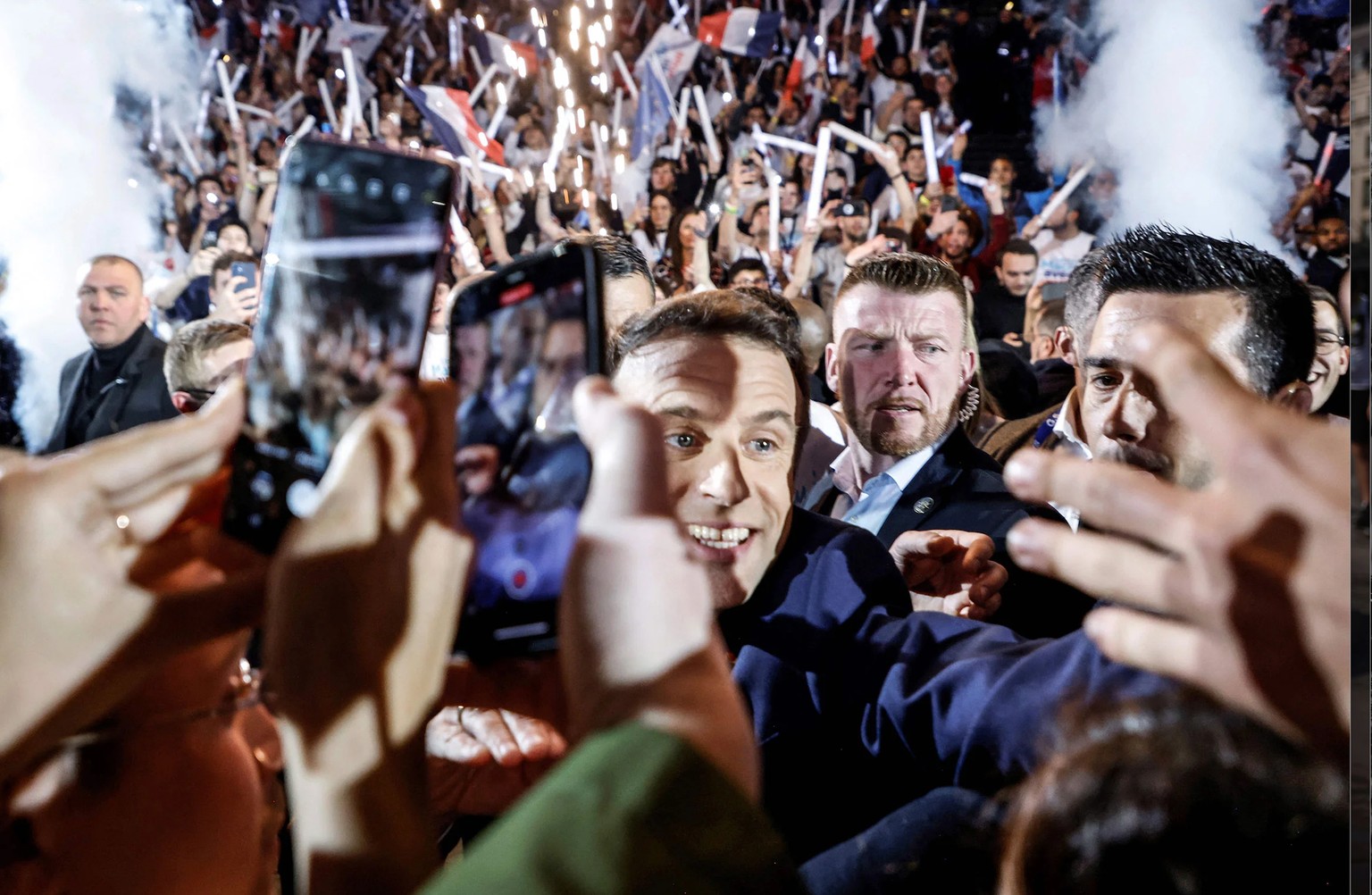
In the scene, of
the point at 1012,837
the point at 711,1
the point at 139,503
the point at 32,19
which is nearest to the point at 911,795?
the point at 1012,837

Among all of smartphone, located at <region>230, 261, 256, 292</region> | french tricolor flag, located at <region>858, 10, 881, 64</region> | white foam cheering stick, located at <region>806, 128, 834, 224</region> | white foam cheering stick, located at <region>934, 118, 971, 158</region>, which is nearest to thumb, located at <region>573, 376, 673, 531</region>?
smartphone, located at <region>230, 261, 256, 292</region>

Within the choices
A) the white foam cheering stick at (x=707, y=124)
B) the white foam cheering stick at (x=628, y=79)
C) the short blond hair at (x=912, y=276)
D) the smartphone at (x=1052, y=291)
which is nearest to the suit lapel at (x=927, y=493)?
the short blond hair at (x=912, y=276)

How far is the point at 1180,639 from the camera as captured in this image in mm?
469

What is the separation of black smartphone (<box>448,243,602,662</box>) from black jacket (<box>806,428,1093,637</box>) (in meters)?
0.83

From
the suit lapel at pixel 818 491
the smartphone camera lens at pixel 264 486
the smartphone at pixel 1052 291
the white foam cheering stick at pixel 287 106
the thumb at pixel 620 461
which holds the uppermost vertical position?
the white foam cheering stick at pixel 287 106

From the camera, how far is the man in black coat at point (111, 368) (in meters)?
1.05

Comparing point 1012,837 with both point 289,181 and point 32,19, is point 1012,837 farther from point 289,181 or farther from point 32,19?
point 32,19

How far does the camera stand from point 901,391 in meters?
1.89

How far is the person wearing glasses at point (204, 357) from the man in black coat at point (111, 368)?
0.14 ft

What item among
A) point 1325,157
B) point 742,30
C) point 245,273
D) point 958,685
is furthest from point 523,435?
point 742,30

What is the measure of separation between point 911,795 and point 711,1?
7834 mm

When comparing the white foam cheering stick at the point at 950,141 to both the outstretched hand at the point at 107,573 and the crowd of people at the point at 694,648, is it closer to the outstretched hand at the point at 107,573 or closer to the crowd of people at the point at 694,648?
the crowd of people at the point at 694,648

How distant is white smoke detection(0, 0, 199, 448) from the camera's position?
0.94 metres

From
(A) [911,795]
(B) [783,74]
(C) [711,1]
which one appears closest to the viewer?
(A) [911,795]
